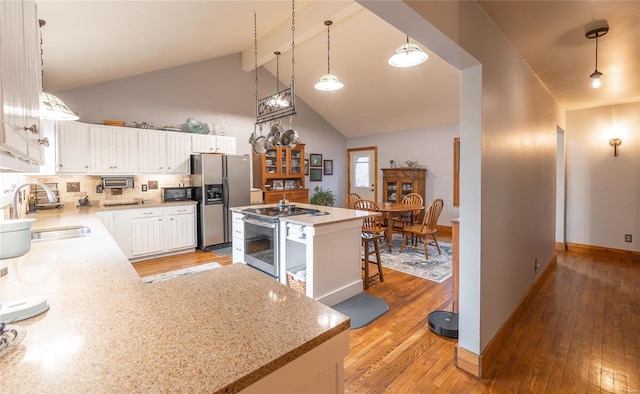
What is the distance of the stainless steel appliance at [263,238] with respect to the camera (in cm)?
317

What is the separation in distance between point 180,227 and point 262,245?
2197 mm

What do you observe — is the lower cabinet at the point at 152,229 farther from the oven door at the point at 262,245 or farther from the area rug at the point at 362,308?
the area rug at the point at 362,308

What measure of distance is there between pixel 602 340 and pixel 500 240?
3.98 feet

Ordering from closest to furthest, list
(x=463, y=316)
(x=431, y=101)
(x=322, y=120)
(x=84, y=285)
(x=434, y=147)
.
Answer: (x=84, y=285)
(x=463, y=316)
(x=431, y=101)
(x=434, y=147)
(x=322, y=120)

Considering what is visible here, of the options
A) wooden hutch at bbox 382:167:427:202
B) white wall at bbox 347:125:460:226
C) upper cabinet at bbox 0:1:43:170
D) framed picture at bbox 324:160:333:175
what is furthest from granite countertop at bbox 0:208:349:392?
framed picture at bbox 324:160:333:175

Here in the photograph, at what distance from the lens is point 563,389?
1.82 meters

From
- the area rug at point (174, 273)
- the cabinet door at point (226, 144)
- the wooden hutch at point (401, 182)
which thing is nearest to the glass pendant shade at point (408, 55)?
the area rug at point (174, 273)

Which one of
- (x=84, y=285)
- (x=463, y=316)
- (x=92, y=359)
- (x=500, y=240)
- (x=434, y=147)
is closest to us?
(x=92, y=359)

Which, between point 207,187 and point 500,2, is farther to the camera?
point 207,187

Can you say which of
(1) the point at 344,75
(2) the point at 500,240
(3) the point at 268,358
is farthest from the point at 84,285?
(1) the point at 344,75

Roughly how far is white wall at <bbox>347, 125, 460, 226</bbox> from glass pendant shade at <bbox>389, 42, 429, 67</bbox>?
3.75 meters

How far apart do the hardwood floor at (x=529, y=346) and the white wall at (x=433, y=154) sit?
3.28 metres

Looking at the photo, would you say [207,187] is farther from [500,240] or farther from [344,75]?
[500,240]

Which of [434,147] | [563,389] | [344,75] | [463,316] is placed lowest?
[563,389]
